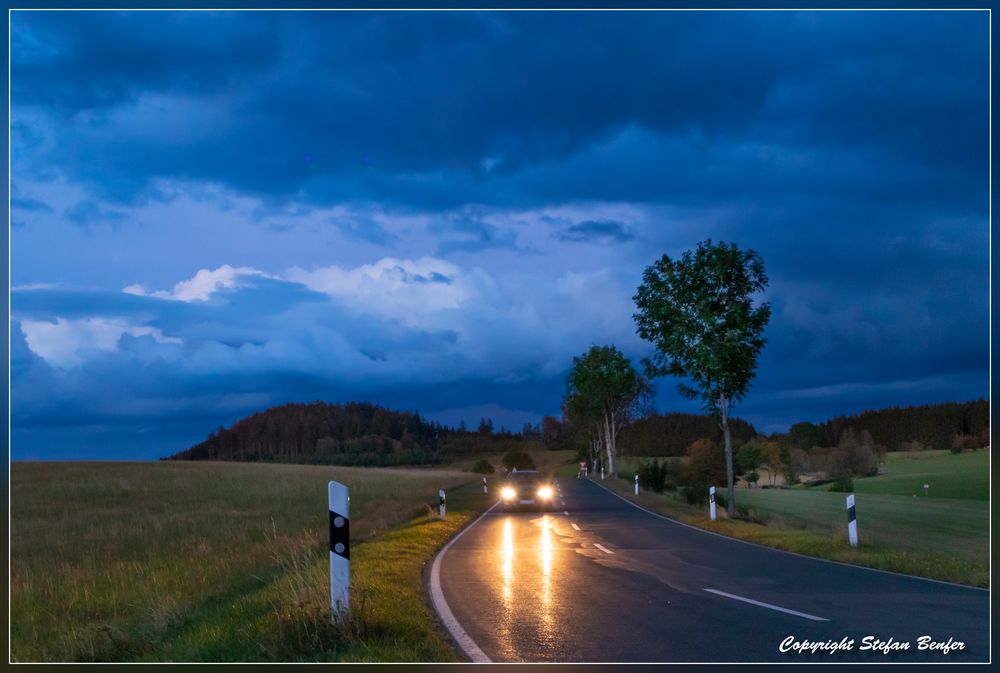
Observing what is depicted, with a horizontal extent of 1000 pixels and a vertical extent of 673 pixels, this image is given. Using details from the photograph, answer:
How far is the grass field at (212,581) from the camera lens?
25.6 ft

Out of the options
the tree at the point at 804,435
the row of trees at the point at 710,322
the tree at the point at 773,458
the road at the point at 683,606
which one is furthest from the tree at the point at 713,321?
the tree at the point at 804,435

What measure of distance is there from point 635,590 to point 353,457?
88987 millimetres

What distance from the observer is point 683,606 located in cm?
1046

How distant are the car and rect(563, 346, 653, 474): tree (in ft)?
141

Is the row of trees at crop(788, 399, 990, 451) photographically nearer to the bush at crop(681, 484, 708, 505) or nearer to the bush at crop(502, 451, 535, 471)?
the bush at crop(502, 451, 535, 471)

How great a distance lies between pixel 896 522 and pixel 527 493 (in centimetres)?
1486

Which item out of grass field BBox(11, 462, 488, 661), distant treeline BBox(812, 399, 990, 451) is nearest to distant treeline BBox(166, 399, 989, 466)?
distant treeline BBox(812, 399, 990, 451)

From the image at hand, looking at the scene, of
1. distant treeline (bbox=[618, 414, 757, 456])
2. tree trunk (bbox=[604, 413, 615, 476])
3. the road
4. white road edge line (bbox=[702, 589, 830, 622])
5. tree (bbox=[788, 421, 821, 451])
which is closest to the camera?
the road

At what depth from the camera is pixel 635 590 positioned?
11828 millimetres

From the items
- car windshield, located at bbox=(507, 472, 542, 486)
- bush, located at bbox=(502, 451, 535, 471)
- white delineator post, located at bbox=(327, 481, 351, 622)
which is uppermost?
white delineator post, located at bbox=(327, 481, 351, 622)

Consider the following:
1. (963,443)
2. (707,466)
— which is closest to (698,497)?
(707,466)

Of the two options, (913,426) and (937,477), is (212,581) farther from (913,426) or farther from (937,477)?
(913,426)

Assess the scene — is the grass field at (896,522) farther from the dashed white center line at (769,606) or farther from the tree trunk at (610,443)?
the tree trunk at (610,443)

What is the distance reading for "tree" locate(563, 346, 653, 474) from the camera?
8273cm
